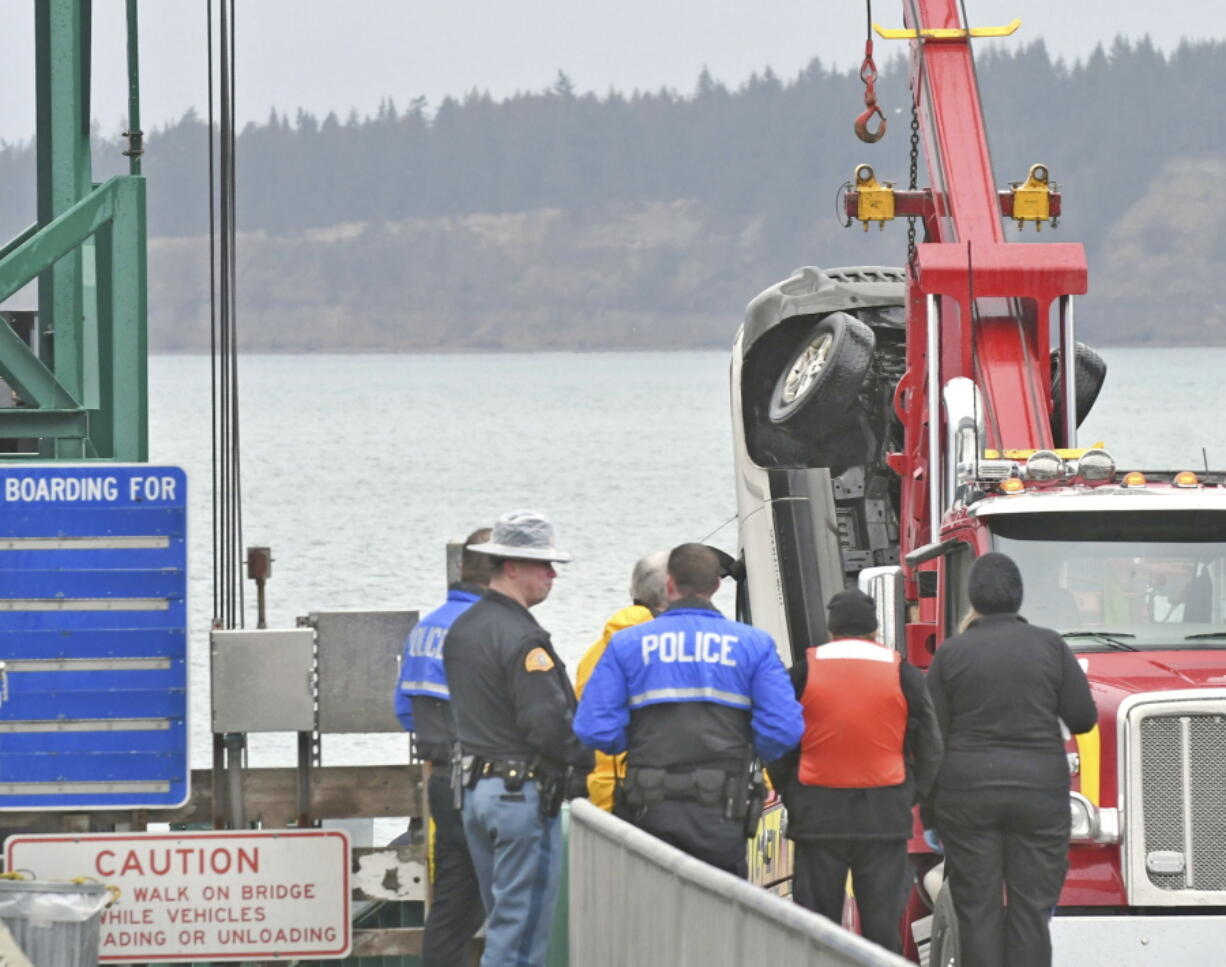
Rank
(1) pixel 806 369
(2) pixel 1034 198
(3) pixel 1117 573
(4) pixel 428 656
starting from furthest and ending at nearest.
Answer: (1) pixel 806 369
(2) pixel 1034 198
(3) pixel 1117 573
(4) pixel 428 656

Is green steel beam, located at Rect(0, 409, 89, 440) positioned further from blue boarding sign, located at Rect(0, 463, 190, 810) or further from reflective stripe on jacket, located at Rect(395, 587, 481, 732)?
reflective stripe on jacket, located at Rect(395, 587, 481, 732)

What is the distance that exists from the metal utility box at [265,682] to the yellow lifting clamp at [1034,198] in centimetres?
621

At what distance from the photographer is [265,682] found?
9398 mm

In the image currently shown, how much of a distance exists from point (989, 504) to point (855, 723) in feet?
5.97

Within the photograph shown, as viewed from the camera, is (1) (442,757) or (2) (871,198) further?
(2) (871,198)

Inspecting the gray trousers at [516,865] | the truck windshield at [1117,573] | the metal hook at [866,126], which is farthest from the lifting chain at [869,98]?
the gray trousers at [516,865]

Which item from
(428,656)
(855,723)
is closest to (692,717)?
(855,723)

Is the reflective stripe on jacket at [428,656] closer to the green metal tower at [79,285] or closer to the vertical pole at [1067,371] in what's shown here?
the green metal tower at [79,285]

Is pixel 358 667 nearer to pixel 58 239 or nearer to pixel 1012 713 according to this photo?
pixel 58 239

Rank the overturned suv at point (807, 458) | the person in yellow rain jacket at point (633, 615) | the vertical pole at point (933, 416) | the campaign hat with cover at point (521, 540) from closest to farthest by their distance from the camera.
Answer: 1. the campaign hat with cover at point (521, 540)
2. the person in yellow rain jacket at point (633, 615)
3. the vertical pole at point (933, 416)
4. the overturned suv at point (807, 458)

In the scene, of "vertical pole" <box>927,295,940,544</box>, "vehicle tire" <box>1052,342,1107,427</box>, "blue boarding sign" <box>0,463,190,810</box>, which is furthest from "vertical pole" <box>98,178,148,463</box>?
"vehicle tire" <box>1052,342,1107,427</box>

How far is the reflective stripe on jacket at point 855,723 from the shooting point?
8.62 metres

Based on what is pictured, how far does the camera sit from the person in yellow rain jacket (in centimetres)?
930

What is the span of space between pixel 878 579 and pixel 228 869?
3.07 meters
